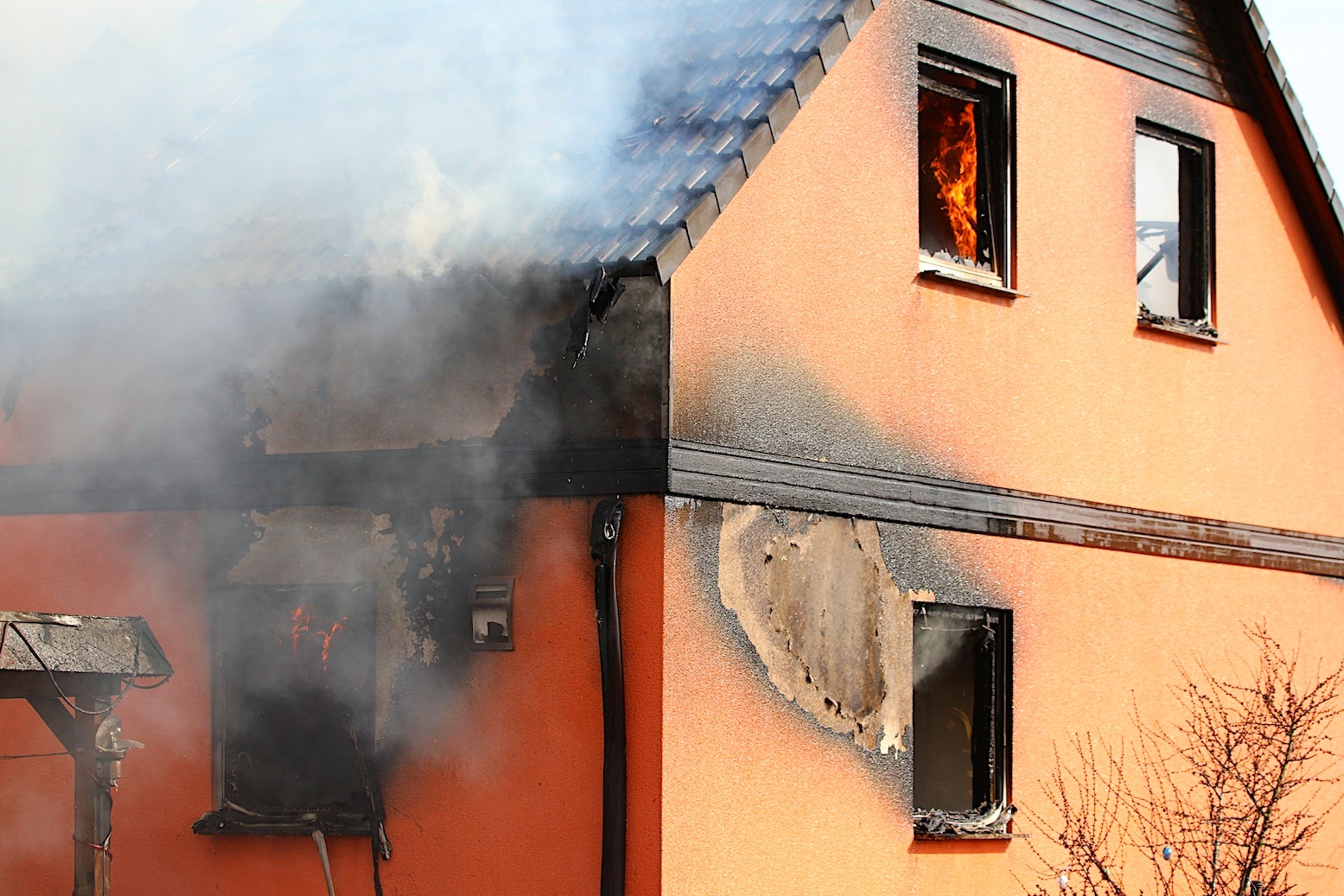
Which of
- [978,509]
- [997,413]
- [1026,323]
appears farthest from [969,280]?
[978,509]

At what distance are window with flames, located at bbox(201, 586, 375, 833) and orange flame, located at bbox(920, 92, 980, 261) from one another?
150 inches

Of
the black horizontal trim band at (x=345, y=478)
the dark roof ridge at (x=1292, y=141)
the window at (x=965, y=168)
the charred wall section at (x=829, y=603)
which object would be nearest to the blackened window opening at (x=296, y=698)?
the black horizontal trim band at (x=345, y=478)

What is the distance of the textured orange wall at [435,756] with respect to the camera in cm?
668

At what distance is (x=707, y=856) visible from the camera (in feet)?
21.8

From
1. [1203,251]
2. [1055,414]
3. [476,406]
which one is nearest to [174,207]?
[476,406]

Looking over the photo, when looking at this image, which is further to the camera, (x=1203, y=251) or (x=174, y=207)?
(x=1203, y=251)

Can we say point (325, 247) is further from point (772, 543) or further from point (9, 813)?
point (9, 813)

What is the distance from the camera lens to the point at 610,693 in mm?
6621

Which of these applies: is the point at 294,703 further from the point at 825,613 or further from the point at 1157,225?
the point at 1157,225

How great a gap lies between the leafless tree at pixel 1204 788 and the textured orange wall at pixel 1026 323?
1.07 metres

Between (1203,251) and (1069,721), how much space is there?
3.24 m

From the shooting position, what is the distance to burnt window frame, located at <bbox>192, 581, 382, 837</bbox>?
7078mm

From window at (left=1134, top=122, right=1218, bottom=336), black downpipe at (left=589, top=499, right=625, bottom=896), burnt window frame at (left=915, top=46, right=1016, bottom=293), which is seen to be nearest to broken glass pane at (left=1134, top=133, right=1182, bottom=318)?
window at (left=1134, top=122, right=1218, bottom=336)

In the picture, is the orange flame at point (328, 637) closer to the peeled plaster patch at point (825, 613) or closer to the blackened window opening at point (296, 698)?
the blackened window opening at point (296, 698)
